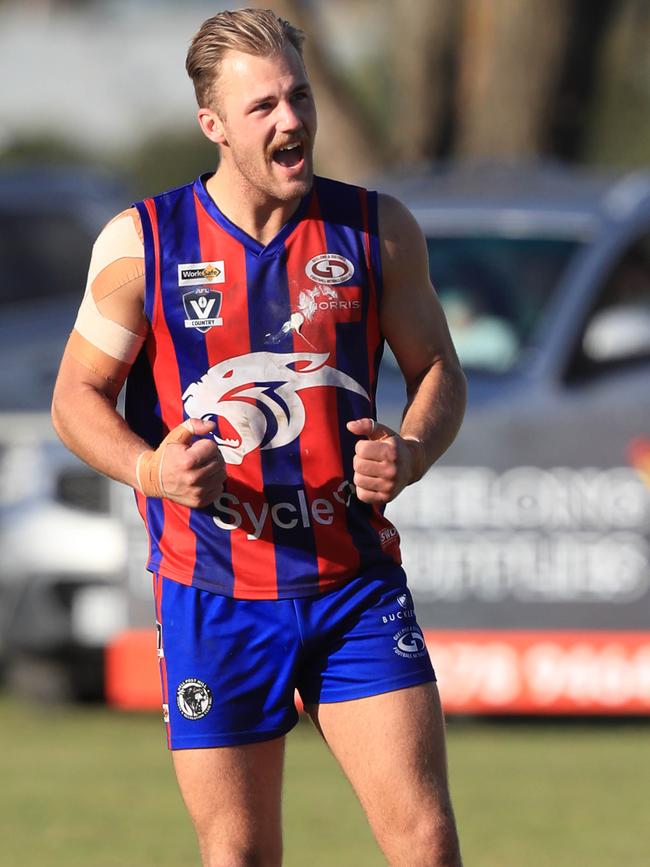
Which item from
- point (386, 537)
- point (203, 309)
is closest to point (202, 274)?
point (203, 309)

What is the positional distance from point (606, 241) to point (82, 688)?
3.13 meters

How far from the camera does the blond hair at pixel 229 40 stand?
3.99 meters

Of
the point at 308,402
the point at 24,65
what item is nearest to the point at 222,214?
the point at 308,402

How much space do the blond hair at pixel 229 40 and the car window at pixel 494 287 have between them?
14.9 ft

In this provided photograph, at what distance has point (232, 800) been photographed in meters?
4.03

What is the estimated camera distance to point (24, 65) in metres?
35.5

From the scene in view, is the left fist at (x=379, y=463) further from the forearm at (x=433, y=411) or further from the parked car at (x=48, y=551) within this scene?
the parked car at (x=48, y=551)

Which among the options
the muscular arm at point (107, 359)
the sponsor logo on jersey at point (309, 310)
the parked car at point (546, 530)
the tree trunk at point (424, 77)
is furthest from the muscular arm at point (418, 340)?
the tree trunk at point (424, 77)

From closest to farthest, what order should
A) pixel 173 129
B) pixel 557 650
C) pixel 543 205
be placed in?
pixel 557 650 < pixel 543 205 < pixel 173 129

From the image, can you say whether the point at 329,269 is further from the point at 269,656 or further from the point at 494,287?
the point at 494,287

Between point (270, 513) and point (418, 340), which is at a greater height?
point (418, 340)

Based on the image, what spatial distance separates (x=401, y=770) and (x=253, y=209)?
113 centimetres

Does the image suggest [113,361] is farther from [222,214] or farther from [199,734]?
[199,734]

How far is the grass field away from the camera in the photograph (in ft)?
21.0
